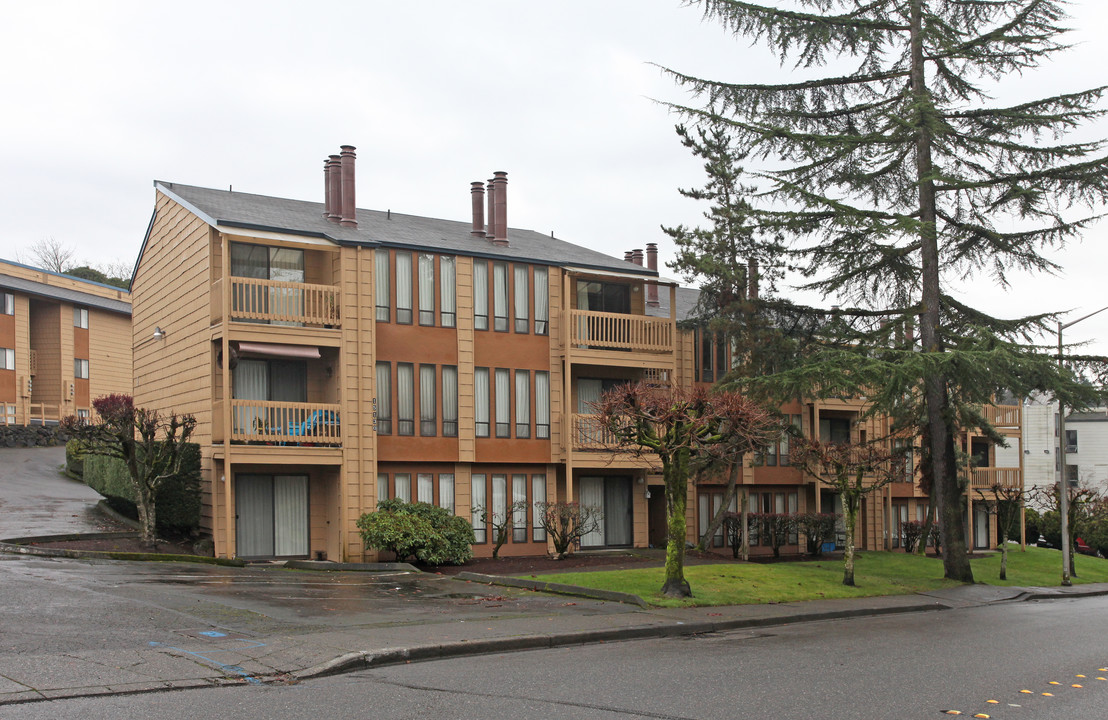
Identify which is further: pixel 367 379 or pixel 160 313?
pixel 160 313

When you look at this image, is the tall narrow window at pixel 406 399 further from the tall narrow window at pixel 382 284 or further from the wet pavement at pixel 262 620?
the wet pavement at pixel 262 620

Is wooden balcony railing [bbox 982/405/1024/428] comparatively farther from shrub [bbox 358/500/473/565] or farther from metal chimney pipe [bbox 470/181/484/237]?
shrub [bbox 358/500/473/565]

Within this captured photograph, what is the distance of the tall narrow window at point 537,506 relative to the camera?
96.3 feet

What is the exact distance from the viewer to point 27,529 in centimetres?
2447

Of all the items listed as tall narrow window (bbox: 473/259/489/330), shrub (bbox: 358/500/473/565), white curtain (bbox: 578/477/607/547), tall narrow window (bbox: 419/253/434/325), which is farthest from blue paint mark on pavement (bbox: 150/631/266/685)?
white curtain (bbox: 578/477/607/547)

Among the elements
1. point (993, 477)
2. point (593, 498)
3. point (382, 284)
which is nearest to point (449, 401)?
point (382, 284)

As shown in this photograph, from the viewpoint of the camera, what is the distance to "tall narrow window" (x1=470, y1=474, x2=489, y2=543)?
28328 millimetres

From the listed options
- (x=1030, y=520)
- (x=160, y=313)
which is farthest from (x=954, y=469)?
(x=1030, y=520)

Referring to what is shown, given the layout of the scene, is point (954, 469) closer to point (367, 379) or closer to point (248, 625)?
point (367, 379)

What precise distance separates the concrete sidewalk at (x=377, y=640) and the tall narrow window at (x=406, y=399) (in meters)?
6.58

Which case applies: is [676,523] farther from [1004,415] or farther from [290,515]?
[1004,415]

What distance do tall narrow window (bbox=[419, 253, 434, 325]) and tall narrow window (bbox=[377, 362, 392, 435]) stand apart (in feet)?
5.59

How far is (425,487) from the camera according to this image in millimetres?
27781

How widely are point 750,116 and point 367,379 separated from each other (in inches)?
506
